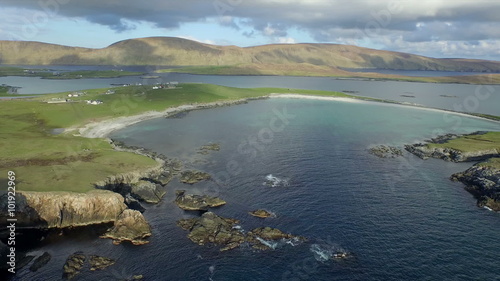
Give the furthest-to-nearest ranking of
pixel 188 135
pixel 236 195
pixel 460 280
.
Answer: pixel 188 135, pixel 236 195, pixel 460 280

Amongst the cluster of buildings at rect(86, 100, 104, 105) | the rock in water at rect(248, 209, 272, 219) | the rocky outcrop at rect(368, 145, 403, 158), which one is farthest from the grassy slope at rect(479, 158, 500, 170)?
the cluster of buildings at rect(86, 100, 104, 105)

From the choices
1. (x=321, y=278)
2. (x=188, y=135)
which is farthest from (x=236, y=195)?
(x=188, y=135)

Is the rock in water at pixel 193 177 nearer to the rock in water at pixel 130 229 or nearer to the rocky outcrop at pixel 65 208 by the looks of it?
the rocky outcrop at pixel 65 208

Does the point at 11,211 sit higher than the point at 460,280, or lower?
higher

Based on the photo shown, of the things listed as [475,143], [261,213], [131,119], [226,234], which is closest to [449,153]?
[475,143]

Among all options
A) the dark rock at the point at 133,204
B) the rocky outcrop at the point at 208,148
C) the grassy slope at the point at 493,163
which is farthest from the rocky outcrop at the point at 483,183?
the dark rock at the point at 133,204

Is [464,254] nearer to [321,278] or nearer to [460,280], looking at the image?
[460,280]
